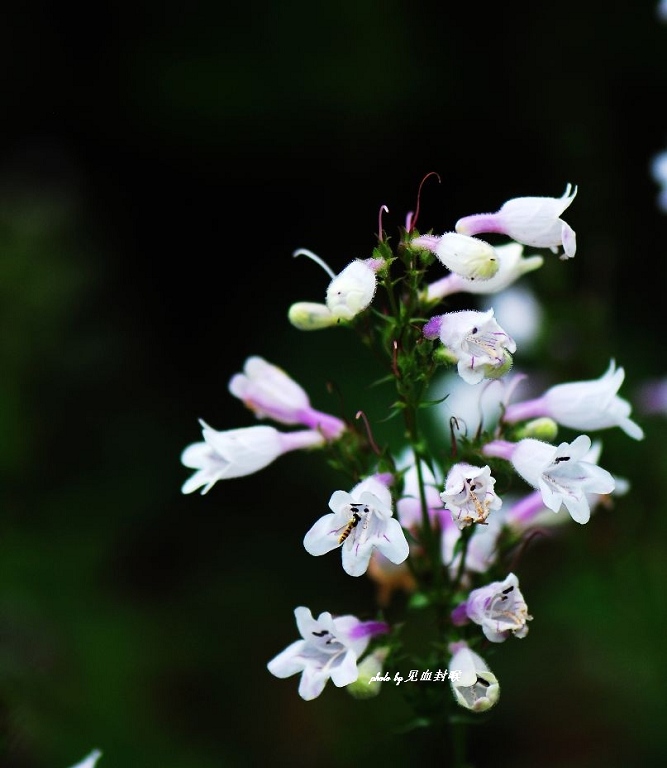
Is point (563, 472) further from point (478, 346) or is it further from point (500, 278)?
point (500, 278)

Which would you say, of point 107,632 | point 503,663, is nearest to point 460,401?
point 503,663

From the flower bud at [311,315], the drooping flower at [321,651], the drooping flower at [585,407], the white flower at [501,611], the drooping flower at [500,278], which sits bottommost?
the drooping flower at [321,651]

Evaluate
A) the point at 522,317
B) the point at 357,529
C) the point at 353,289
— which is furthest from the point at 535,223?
the point at 522,317

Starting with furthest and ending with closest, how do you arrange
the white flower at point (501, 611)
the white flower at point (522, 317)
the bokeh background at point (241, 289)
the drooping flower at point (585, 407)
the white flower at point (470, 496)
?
the bokeh background at point (241, 289)
the white flower at point (522, 317)
the drooping flower at point (585, 407)
the white flower at point (501, 611)
the white flower at point (470, 496)

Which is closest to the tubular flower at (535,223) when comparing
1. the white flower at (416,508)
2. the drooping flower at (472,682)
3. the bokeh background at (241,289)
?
the white flower at (416,508)

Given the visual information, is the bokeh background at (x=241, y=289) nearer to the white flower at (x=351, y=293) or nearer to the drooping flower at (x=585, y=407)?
the drooping flower at (x=585, y=407)

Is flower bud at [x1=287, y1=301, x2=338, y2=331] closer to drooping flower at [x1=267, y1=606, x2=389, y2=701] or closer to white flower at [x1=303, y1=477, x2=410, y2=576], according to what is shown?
white flower at [x1=303, y1=477, x2=410, y2=576]

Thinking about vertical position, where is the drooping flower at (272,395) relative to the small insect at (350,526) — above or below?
above
